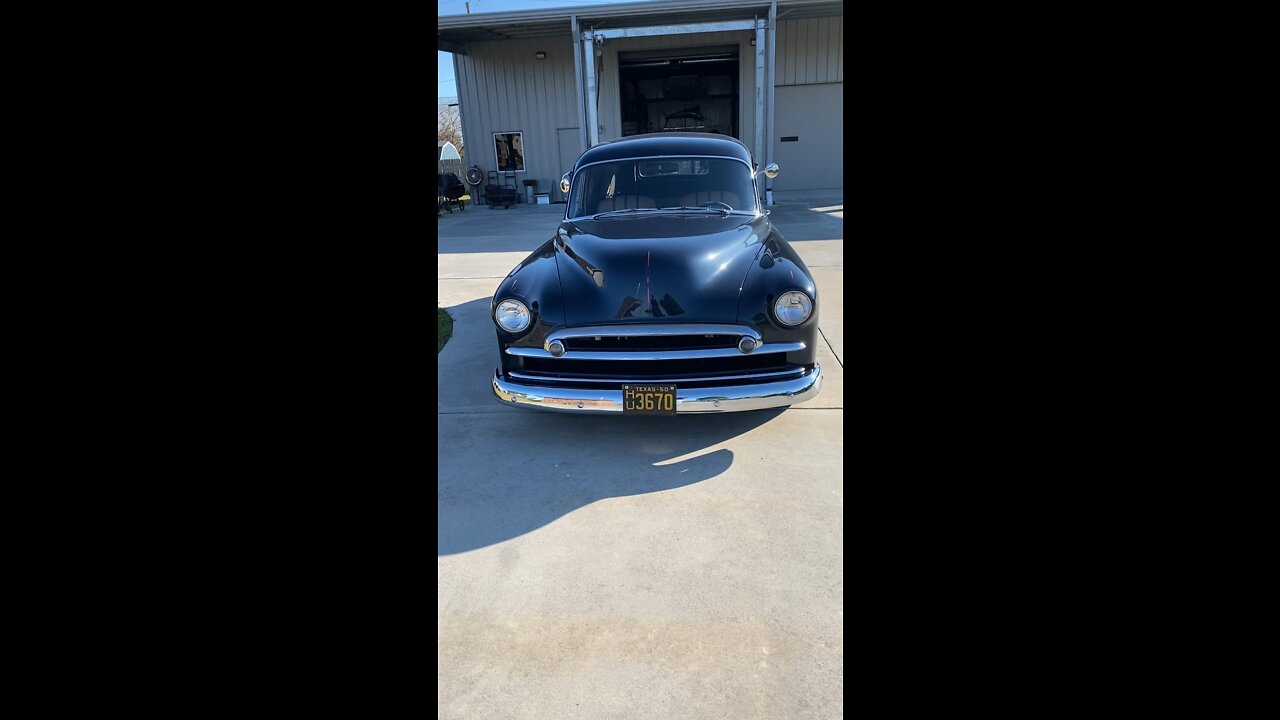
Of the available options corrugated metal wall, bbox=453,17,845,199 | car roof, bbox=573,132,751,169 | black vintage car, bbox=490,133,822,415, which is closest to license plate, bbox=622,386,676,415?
black vintage car, bbox=490,133,822,415

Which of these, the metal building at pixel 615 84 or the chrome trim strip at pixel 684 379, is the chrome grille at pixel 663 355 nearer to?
the chrome trim strip at pixel 684 379

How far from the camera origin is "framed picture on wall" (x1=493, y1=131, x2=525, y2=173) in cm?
1786

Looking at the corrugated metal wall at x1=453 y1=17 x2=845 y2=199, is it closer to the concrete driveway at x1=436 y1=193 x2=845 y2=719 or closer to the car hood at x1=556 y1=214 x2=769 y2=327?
the car hood at x1=556 y1=214 x2=769 y2=327

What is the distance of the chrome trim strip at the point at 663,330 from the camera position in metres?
3.21

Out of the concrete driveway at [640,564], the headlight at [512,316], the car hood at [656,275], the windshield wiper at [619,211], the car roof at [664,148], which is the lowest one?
the concrete driveway at [640,564]

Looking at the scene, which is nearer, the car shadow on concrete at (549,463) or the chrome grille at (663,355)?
the car shadow on concrete at (549,463)

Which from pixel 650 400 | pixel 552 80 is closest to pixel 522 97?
pixel 552 80

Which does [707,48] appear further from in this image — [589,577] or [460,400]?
[589,577]

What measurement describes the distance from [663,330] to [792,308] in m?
0.70

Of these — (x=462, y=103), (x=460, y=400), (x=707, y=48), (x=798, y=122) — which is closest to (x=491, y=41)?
(x=462, y=103)

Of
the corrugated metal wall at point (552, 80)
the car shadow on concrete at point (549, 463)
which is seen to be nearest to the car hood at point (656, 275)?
the car shadow on concrete at point (549, 463)

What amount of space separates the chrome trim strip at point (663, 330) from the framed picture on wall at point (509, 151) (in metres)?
16.0

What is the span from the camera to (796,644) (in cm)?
Answer: 198

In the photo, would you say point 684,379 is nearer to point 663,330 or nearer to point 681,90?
point 663,330
